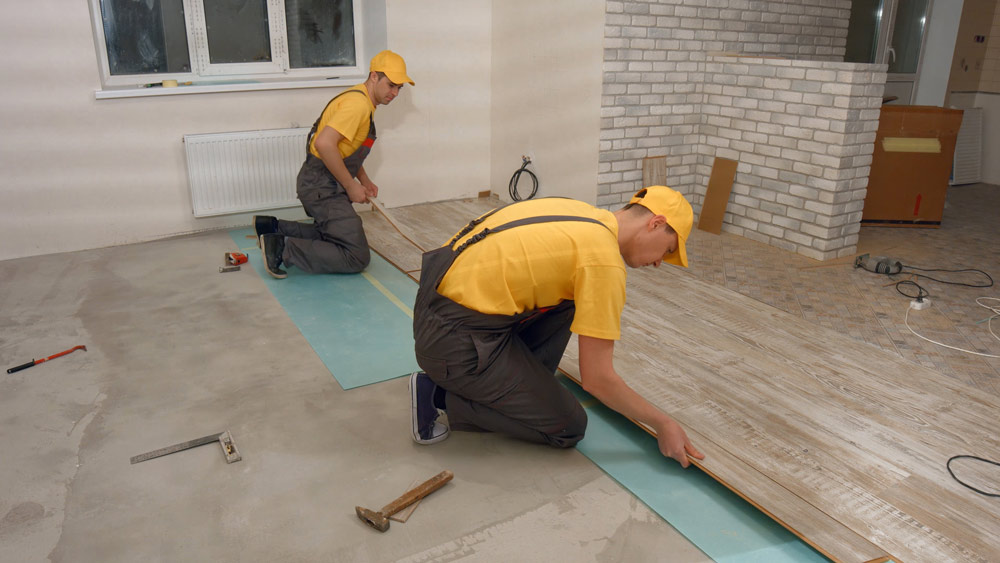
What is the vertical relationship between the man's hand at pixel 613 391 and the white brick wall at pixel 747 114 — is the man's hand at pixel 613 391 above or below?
below

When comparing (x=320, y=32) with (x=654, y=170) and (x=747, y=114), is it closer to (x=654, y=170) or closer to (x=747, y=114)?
(x=654, y=170)

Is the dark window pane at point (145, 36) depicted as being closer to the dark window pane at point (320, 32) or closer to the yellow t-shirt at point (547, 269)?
the dark window pane at point (320, 32)

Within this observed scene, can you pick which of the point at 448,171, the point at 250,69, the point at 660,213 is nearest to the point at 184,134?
the point at 250,69

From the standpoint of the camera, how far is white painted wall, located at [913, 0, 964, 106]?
Result: 268 inches

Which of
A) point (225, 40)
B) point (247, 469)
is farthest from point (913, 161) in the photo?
point (225, 40)

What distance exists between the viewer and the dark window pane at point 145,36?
15.4ft

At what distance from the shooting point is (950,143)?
5023 mm

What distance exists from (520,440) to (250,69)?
12.8ft

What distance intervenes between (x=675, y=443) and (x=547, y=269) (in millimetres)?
705

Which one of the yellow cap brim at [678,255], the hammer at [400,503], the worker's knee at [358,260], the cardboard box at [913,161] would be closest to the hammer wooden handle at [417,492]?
the hammer at [400,503]

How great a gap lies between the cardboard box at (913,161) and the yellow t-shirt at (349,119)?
3.57 metres

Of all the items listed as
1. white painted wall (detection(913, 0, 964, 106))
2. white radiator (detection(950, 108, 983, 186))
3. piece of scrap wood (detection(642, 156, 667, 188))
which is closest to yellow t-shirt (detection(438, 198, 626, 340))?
piece of scrap wood (detection(642, 156, 667, 188))

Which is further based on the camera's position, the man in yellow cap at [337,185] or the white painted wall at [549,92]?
the white painted wall at [549,92]

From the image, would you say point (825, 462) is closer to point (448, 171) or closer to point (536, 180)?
point (536, 180)
